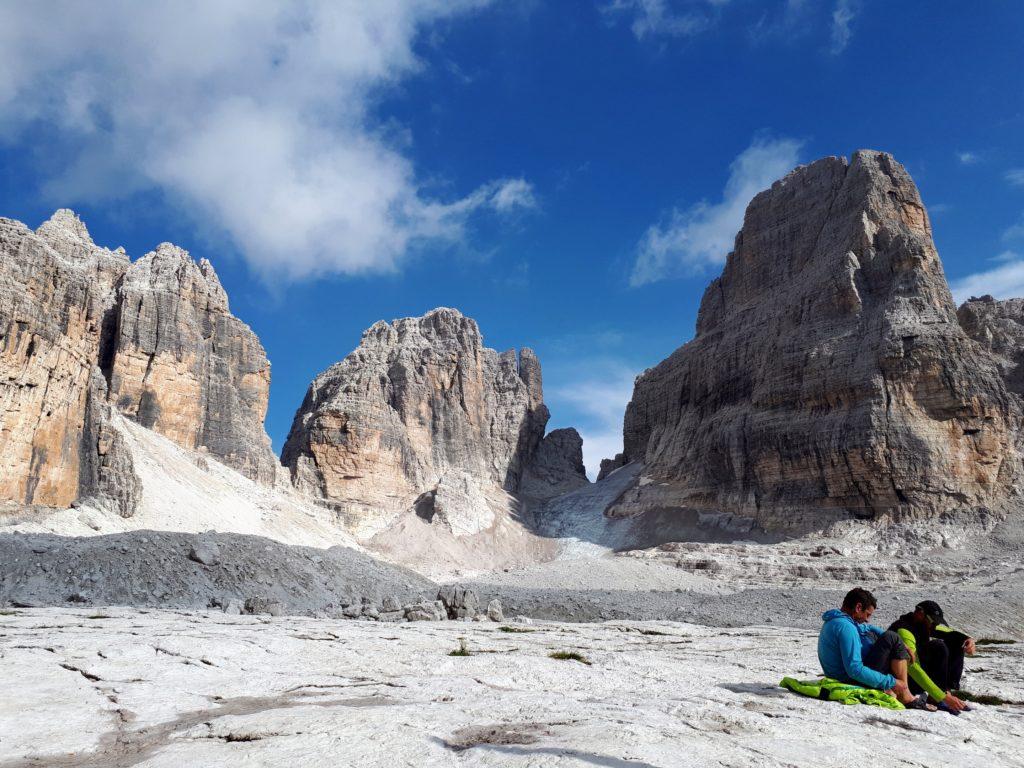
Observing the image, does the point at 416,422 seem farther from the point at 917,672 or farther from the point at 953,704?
the point at 953,704

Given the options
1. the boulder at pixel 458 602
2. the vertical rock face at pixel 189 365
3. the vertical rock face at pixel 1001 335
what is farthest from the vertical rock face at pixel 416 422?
the vertical rock face at pixel 1001 335

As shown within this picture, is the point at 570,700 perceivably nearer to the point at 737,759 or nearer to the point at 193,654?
the point at 737,759

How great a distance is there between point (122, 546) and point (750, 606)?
93.7 feet

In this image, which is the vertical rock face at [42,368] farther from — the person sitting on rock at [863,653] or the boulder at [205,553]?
the person sitting on rock at [863,653]

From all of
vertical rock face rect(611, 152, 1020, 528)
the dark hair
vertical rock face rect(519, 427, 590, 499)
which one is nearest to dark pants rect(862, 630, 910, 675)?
the dark hair

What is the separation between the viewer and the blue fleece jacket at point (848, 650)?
7449 millimetres

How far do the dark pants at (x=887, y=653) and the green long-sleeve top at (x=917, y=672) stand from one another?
0.14 meters

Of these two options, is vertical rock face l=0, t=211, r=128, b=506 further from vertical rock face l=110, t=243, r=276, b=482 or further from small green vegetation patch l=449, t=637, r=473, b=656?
small green vegetation patch l=449, t=637, r=473, b=656

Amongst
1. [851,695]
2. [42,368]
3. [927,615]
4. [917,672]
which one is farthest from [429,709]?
[42,368]

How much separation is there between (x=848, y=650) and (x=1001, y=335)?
267 ft

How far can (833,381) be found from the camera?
188ft

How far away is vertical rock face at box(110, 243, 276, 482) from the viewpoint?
57094 millimetres

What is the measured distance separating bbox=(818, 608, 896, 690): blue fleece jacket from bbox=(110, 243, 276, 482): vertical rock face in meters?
57.0

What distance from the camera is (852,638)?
766cm
